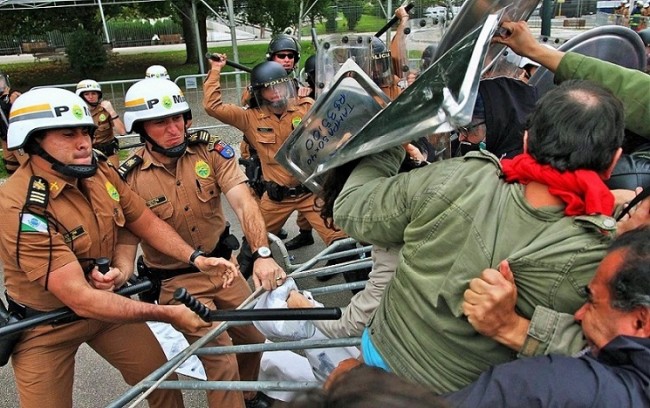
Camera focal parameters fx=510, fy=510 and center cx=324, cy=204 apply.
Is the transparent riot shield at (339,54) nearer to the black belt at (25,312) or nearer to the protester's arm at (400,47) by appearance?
the protester's arm at (400,47)

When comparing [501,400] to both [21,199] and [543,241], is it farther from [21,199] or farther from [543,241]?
[21,199]

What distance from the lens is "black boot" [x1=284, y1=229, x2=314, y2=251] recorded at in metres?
5.62

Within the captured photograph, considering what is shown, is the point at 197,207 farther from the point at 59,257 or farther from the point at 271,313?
the point at 271,313

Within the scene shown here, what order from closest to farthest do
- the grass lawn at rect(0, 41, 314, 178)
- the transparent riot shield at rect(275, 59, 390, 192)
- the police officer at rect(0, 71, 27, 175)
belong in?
the transparent riot shield at rect(275, 59, 390, 192), the police officer at rect(0, 71, 27, 175), the grass lawn at rect(0, 41, 314, 178)

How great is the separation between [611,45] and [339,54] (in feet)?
5.22

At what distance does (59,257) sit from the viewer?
2152 mm

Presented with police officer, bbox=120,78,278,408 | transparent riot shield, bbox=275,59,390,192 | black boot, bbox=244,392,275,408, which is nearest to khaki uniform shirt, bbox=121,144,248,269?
police officer, bbox=120,78,278,408

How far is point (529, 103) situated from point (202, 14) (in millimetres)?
17477

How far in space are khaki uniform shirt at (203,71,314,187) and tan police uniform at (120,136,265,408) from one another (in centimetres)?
149

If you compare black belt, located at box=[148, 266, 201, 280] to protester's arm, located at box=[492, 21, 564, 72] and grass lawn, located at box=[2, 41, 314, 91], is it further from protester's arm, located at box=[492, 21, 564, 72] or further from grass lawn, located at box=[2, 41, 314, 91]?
grass lawn, located at box=[2, 41, 314, 91]

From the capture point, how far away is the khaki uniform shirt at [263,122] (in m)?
4.71

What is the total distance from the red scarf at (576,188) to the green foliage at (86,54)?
21.8 metres

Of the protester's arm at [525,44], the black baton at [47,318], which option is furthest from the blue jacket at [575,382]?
the black baton at [47,318]

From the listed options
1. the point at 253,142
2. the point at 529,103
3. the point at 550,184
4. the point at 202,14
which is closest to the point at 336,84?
the point at 550,184
